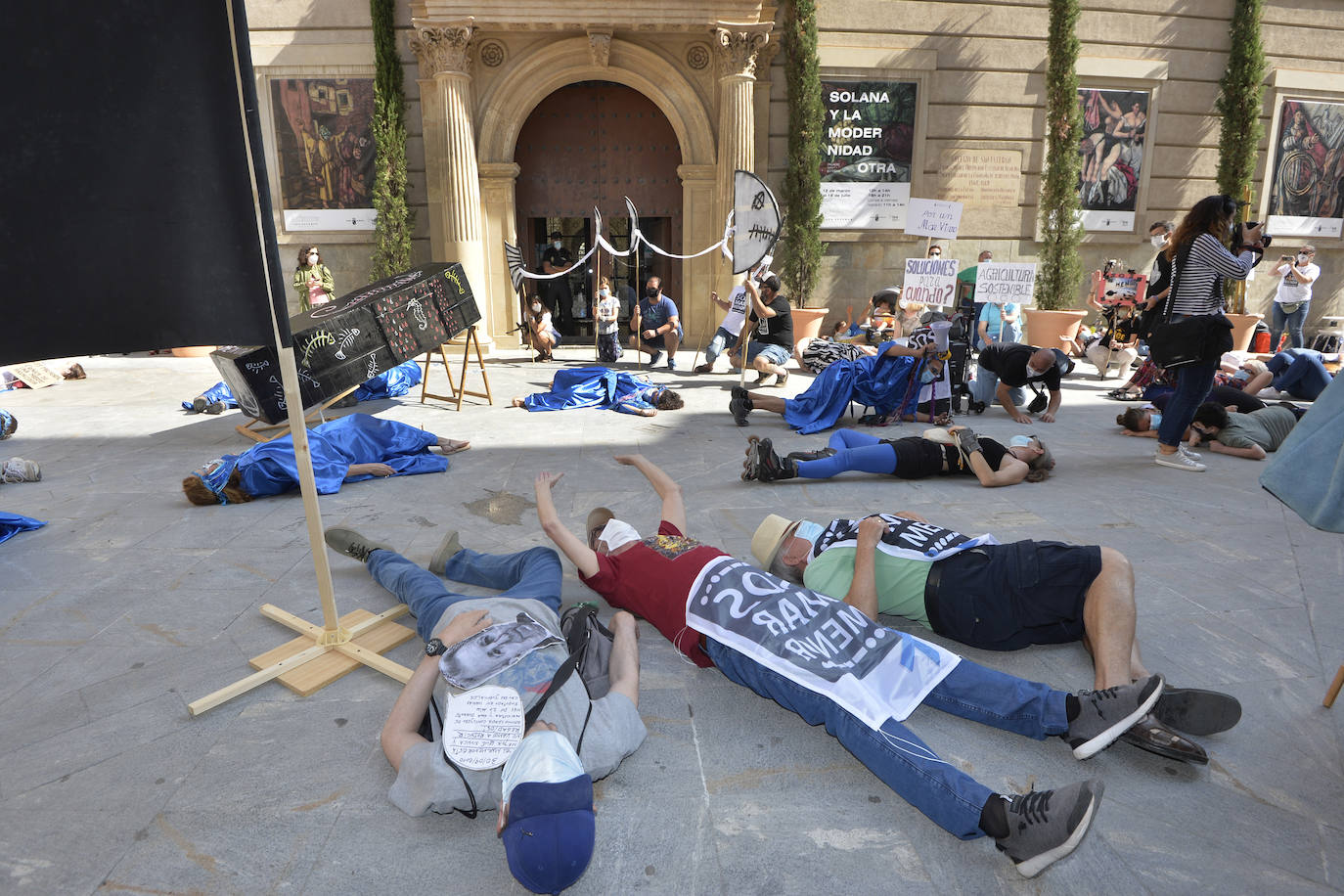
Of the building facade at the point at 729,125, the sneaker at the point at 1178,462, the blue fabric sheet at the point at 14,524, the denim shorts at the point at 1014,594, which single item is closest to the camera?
the denim shorts at the point at 1014,594

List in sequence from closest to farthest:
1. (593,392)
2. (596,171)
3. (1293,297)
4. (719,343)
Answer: (593,392) < (719,343) < (1293,297) < (596,171)

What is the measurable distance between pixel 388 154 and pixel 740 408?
809cm

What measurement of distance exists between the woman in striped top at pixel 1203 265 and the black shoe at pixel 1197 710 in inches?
161

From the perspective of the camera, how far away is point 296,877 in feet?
7.09

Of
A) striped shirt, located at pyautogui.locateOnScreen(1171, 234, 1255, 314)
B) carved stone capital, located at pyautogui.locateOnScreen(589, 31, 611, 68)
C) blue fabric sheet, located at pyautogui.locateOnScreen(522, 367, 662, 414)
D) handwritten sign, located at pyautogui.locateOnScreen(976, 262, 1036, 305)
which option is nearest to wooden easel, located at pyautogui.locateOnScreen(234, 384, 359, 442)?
blue fabric sheet, located at pyautogui.locateOnScreen(522, 367, 662, 414)

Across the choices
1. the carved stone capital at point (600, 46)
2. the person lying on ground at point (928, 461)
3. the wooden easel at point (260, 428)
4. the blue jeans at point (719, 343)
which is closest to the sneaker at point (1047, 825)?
the person lying on ground at point (928, 461)

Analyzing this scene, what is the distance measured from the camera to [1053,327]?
1281 centimetres

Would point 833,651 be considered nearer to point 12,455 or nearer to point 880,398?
point 880,398

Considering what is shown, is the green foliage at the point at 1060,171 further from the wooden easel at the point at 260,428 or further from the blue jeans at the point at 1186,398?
the wooden easel at the point at 260,428

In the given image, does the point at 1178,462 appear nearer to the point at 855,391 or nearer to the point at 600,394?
the point at 855,391

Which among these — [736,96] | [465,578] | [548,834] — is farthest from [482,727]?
[736,96]

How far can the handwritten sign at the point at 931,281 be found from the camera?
1023 cm

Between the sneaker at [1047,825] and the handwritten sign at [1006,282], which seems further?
the handwritten sign at [1006,282]

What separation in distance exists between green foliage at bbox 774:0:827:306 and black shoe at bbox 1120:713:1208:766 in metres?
11.3
